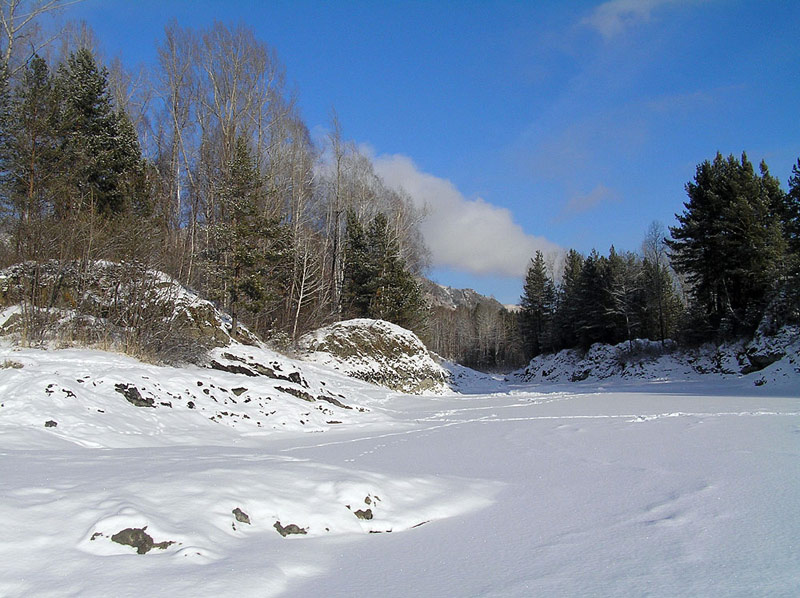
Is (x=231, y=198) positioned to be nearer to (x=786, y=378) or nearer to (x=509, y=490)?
(x=509, y=490)

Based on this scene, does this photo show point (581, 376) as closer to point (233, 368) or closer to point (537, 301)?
point (537, 301)

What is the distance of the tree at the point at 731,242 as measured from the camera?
25.1 m

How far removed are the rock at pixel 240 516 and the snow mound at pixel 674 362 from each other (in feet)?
59.3

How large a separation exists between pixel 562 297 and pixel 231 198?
1500 inches

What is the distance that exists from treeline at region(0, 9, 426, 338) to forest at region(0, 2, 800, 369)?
8 cm

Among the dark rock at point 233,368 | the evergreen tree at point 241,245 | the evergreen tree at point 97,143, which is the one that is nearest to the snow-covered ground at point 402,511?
the dark rock at point 233,368

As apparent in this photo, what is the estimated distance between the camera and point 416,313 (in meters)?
31.0

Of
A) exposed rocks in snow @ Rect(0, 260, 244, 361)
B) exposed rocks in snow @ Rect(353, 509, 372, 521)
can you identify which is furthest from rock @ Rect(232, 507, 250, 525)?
exposed rocks in snow @ Rect(0, 260, 244, 361)

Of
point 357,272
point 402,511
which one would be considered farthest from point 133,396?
point 357,272

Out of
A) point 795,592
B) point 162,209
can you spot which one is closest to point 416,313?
point 162,209

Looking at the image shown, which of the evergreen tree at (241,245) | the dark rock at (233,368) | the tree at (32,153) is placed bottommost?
the dark rock at (233,368)

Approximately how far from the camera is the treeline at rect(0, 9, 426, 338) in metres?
14.3

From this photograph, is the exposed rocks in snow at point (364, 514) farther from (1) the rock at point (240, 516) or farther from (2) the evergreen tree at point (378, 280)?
(2) the evergreen tree at point (378, 280)

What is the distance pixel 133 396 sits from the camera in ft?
26.6
